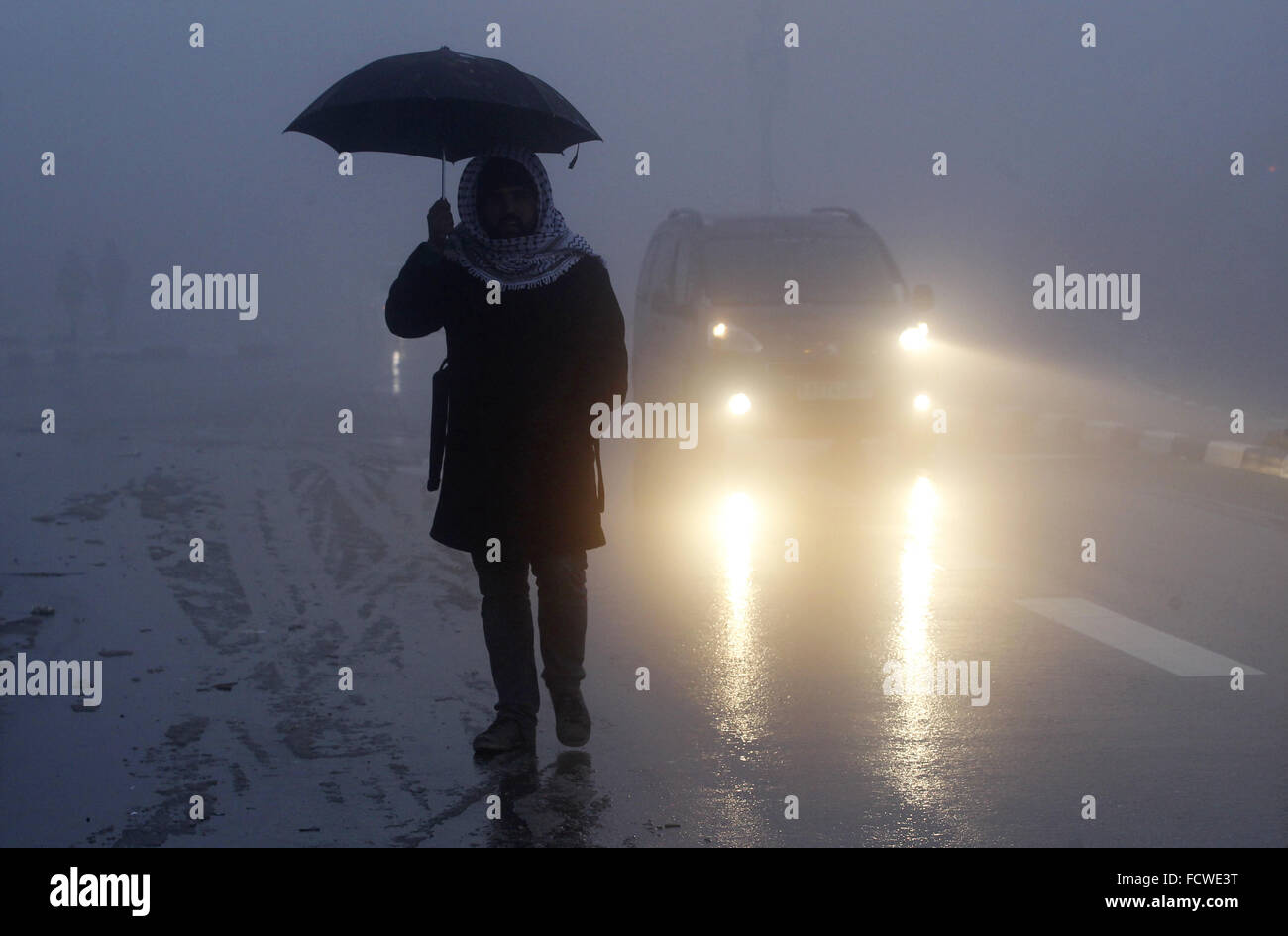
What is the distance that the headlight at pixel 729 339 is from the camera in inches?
544

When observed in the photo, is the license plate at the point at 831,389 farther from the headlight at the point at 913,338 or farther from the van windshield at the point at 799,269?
the van windshield at the point at 799,269

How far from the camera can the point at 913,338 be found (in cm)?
1430

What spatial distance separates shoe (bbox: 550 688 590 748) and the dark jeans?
0.03 meters

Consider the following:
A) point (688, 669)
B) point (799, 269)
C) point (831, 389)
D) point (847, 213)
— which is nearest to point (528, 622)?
point (688, 669)

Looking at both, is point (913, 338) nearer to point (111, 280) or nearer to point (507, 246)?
point (507, 246)

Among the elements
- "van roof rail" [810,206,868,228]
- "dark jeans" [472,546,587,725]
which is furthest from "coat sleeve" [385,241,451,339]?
"van roof rail" [810,206,868,228]

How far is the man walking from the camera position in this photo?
18.8ft

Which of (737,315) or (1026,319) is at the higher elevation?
(1026,319)

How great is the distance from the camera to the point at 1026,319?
47875 mm

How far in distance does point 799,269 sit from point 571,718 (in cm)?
922

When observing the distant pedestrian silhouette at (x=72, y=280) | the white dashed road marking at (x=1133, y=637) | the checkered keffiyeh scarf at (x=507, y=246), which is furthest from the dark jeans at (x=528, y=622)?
the distant pedestrian silhouette at (x=72, y=280)
